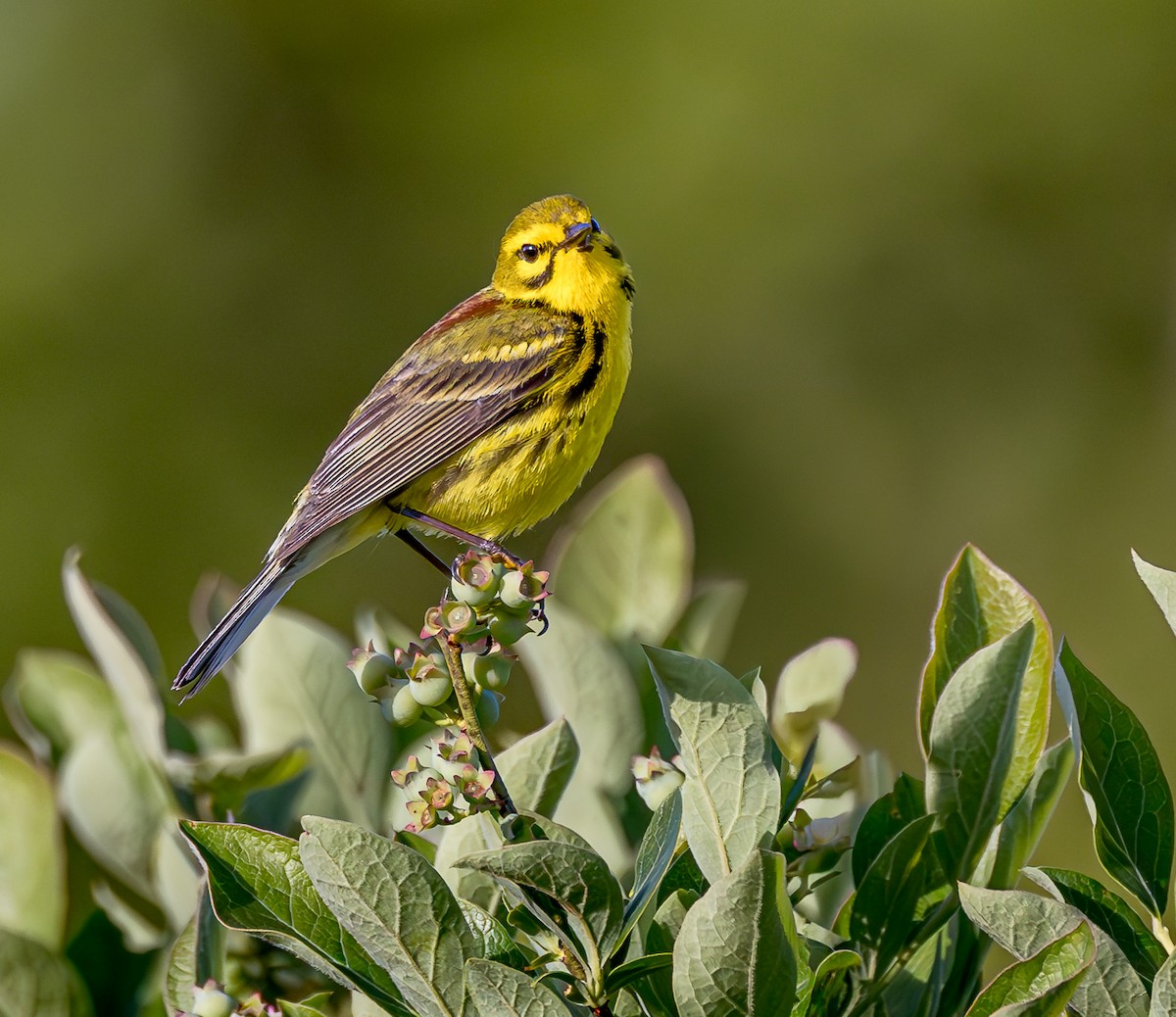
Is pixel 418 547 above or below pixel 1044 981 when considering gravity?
below

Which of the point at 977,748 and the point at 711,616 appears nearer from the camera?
the point at 977,748

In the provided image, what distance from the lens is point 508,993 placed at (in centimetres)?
102

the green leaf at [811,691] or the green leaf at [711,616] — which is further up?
the green leaf at [811,691]

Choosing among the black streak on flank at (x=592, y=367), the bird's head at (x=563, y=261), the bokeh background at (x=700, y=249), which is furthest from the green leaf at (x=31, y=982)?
the bokeh background at (x=700, y=249)

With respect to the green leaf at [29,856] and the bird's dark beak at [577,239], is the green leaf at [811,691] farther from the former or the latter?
the bird's dark beak at [577,239]

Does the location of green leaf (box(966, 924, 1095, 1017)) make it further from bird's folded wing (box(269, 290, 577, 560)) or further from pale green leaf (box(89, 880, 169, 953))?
bird's folded wing (box(269, 290, 577, 560))

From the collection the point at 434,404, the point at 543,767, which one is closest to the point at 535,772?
the point at 543,767

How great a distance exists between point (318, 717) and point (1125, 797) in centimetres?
105

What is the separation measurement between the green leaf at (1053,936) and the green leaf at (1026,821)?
22cm

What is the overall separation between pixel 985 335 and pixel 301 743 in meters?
5.56

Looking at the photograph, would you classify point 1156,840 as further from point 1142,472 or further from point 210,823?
point 1142,472

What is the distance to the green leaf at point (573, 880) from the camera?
3.34ft

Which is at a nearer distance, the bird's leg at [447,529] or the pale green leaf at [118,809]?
the pale green leaf at [118,809]

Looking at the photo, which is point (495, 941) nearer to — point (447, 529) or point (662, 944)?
point (662, 944)
